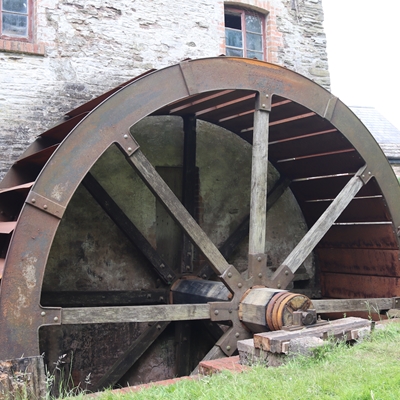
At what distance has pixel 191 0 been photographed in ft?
21.7

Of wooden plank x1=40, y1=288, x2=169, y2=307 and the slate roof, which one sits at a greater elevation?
the slate roof

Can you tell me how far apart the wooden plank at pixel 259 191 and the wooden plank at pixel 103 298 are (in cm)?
149

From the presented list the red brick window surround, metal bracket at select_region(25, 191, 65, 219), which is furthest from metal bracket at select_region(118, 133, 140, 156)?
the red brick window surround

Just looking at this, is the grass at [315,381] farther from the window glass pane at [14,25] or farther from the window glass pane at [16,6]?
the window glass pane at [16,6]

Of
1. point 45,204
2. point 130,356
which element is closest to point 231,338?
point 130,356

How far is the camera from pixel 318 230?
5.29m

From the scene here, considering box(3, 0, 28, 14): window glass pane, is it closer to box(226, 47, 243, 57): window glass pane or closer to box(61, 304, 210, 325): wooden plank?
box(226, 47, 243, 57): window glass pane

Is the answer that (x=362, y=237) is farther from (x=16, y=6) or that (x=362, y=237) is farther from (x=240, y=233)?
(x=16, y=6)

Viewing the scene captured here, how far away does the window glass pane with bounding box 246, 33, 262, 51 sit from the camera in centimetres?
707

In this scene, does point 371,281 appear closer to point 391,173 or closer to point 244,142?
point 391,173

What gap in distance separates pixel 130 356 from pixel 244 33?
4.26 m

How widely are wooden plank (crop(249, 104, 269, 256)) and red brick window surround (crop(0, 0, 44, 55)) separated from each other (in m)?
2.52

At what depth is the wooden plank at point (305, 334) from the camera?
3.75 metres

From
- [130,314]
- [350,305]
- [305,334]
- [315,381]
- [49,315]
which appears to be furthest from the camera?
[350,305]
